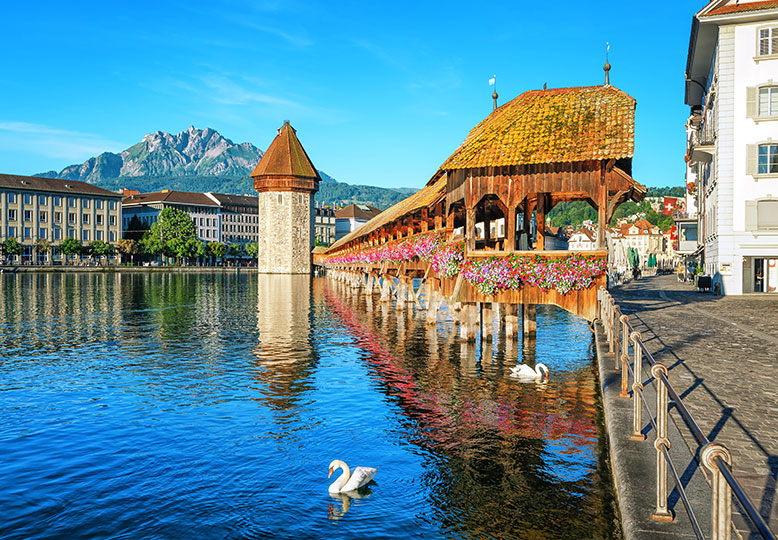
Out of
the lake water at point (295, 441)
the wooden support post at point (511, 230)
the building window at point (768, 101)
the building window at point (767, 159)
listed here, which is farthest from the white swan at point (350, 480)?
the building window at point (768, 101)

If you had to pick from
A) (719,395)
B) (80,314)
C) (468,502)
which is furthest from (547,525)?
(80,314)

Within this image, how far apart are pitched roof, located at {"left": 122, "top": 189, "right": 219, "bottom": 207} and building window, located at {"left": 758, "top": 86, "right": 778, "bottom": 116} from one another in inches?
6048

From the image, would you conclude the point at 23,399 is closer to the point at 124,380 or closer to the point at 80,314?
the point at 124,380

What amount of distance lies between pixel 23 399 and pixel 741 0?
3876 cm

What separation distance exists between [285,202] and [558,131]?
3847 inches

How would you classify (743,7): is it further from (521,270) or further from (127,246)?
(127,246)

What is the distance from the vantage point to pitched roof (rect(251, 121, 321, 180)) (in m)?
114

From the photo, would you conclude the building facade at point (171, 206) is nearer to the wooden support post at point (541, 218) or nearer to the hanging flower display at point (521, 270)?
the wooden support post at point (541, 218)

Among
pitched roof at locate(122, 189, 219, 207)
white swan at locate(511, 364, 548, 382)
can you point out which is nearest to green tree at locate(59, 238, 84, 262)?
pitched roof at locate(122, 189, 219, 207)

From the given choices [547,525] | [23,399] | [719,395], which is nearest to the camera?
[547,525]

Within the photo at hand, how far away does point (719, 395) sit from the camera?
32.6ft

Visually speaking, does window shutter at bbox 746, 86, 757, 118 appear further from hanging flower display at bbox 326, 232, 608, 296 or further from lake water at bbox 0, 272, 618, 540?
Answer: hanging flower display at bbox 326, 232, 608, 296

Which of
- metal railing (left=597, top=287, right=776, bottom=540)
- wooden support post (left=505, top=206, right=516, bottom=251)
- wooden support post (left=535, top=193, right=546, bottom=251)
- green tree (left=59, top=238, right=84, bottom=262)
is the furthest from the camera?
green tree (left=59, top=238, right=84, bottom=262)

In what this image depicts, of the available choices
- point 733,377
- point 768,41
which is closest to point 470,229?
point 733,377
